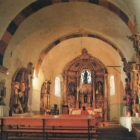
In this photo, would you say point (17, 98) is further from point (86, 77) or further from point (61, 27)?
point (86, 77)

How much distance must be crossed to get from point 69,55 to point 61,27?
6.14m

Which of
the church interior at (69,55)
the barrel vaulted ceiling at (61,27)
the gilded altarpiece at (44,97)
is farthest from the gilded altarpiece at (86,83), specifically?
the gilded altarpiece at (44,97)

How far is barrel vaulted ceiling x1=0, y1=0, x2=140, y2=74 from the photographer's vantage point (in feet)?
34.6

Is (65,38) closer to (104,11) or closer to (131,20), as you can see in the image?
(104,11)

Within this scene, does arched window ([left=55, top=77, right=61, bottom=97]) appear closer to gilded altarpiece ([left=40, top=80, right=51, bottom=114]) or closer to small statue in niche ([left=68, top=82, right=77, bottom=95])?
small statue in niche ([left=68, top=82, right=77, bottom=95])

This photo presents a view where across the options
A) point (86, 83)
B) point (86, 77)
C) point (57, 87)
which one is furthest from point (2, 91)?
point (86, 77)

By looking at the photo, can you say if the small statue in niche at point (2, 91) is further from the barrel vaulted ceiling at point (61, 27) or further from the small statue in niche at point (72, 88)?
the small statue in niche at point (72, 88)

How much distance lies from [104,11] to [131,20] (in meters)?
2.26

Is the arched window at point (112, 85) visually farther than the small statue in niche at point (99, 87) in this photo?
No

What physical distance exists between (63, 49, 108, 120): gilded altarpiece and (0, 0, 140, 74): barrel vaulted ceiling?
7.38ft

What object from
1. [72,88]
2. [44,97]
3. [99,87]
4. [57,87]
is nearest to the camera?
[44,97]

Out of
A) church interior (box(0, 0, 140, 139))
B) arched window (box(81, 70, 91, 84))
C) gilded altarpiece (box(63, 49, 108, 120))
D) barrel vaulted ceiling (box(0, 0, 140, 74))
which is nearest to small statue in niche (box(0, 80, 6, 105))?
church interior (box(0, 0, 140, 139))

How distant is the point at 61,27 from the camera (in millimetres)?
14492

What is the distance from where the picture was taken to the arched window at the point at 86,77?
69.5 feet
